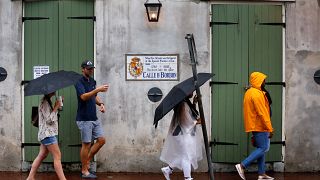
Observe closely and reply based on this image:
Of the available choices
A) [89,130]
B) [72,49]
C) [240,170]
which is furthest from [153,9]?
[240,170]

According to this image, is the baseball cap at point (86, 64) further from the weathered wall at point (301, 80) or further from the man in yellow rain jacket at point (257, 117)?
the weathered wall at point (301, 80)

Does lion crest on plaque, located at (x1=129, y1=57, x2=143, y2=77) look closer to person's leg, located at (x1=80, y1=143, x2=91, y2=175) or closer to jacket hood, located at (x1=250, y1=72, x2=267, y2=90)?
person's leg, located at (x1=80, y1=143, x2=91, y2=175)

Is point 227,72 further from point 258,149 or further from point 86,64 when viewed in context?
point 86,64

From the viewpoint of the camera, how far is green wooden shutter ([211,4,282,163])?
10.7m

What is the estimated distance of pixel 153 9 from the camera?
10.6 meters

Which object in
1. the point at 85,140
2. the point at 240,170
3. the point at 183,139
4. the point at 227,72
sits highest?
the point at 227,72

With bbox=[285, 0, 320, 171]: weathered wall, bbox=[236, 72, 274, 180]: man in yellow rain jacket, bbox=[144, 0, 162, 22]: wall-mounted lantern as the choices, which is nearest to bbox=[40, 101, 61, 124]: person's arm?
bbox=[144, 0, 162, 22]: wall-mounted lantern

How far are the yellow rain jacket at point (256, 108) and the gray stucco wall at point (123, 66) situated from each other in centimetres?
100

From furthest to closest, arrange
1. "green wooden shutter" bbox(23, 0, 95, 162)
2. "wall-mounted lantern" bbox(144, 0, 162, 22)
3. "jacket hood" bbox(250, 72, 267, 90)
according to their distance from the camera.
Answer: "green wooden shutter" bbox(23, 0, 95, 162) → "wall-mounted lantern" bbox(144, 0, 162, 22) → "jacket hood" bbox(250, 72, 267, 90)

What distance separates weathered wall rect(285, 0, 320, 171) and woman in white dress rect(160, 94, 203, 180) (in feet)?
7.80

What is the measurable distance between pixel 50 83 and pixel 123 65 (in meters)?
2.16

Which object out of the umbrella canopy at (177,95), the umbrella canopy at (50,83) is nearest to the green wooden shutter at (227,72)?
the umbrella canopy at (177,95)

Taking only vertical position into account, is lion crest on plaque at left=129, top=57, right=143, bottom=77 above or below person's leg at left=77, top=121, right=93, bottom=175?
above

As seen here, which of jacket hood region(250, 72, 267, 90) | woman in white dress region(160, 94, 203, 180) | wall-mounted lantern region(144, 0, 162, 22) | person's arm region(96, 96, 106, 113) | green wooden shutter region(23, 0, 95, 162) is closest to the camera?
woman in white dress region(160, 94, 203, 180)
